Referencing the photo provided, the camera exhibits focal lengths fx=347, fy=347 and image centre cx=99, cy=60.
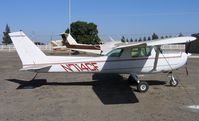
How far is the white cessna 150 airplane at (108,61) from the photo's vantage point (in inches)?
520

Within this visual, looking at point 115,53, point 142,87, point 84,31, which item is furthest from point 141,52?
point 84,31

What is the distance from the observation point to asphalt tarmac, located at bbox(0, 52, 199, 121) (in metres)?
8.71

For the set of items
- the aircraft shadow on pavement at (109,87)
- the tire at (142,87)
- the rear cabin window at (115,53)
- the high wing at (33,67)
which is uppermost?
A: the rear cabin window at (115,53)

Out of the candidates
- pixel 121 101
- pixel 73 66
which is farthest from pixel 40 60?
pixel 121 101

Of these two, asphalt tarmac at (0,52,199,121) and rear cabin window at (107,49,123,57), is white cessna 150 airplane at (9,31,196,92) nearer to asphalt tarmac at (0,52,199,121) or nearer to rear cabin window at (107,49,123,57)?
rear cabin window at (107,49,123,57)

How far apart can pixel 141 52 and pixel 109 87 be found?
189 cm

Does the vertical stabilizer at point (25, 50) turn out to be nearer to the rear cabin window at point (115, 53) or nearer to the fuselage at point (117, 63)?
the fuselage at point (117, 63)

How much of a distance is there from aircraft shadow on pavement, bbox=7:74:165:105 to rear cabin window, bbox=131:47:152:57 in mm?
1345

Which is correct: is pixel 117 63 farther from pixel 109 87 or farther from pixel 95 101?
pixel 95 101

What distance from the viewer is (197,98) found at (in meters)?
11.3

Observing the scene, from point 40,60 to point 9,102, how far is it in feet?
9.89

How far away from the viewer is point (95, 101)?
10758mm

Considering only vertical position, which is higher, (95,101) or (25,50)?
(25,50)

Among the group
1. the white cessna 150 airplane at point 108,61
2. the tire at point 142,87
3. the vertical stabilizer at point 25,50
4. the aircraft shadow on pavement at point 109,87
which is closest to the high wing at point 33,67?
the white cessna 150 airplane at point 108,61
